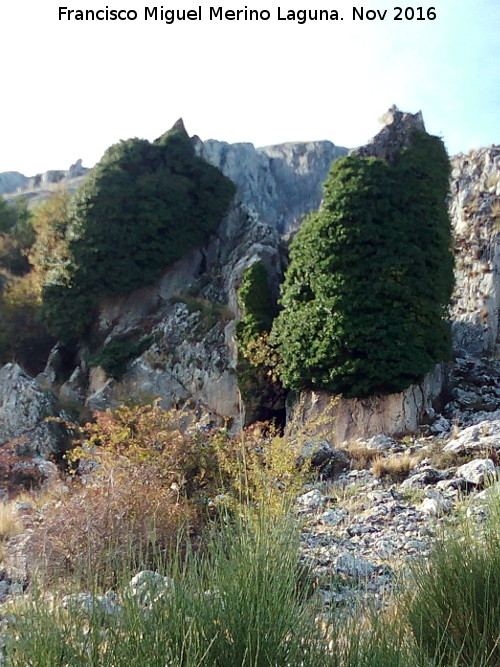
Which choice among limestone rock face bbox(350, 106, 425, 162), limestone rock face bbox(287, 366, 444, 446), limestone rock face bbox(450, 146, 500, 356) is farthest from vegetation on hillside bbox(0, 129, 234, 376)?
limestone rock face bbox(450, 146, 500, 356)

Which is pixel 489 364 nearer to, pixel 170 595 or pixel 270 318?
pixel 270 318

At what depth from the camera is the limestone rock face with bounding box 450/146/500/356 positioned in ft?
64.9

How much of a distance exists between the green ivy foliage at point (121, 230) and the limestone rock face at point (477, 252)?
897 centimetres

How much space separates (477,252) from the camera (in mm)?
20734

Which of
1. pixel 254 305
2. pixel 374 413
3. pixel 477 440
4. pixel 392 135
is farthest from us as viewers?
pixel 254 305

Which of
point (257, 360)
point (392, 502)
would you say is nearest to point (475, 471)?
point (392, 502)

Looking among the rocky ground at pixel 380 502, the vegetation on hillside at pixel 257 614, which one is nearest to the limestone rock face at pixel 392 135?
the rocky ground at pixel 380 502

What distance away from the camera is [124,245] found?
21.4 metres

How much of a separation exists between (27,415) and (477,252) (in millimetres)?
15095

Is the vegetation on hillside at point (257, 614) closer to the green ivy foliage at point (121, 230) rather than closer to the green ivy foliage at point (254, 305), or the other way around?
the green ivy foliage at point (254, 305)

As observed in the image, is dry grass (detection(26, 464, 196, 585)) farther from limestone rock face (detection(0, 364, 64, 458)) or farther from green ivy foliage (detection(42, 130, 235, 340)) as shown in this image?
green ivy foliage (detection(42, 130, 235, 340))

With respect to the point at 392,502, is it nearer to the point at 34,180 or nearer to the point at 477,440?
the point at 477,440

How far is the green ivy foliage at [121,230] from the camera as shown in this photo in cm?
2128

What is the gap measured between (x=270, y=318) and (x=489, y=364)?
6652 millimetres
